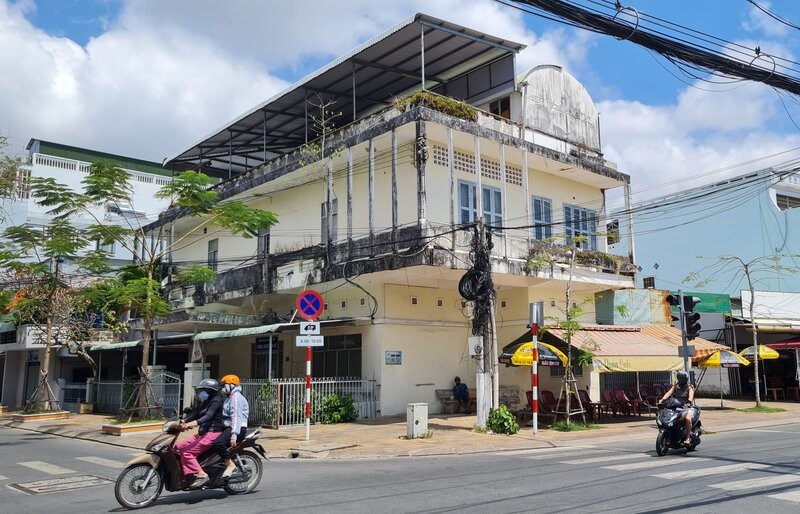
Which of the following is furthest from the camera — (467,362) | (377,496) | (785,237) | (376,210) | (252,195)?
(785,237)

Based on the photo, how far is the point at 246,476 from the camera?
8508 millimetres

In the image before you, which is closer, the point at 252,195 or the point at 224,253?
the point at 252,195

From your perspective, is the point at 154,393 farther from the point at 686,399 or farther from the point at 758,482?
the point at 758,482

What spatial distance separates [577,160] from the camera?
22797 millimetres

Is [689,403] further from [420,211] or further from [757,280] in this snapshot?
[757,280]

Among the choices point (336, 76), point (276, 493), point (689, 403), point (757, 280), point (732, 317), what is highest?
point (336, 76)

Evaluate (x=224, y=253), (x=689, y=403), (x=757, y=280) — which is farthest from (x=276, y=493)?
(x=757, y=280)

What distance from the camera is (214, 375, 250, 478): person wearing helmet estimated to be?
826cm

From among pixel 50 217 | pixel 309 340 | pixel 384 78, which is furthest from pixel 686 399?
pixel 50 217

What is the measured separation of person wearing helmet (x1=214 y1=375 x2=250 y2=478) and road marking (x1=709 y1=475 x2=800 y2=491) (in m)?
6.14

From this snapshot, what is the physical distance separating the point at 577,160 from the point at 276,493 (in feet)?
57.3

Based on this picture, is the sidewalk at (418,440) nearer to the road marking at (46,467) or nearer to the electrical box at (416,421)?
the electrical box at (416,421)

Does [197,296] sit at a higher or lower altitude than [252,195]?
lower

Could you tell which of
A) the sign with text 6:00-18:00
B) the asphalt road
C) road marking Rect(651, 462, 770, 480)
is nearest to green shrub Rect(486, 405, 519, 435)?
the asphalt road
